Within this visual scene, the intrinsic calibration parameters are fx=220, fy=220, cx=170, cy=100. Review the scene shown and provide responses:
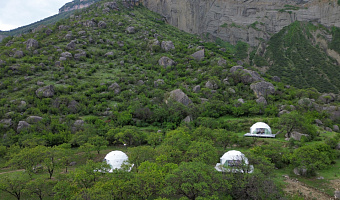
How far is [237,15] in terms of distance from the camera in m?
125

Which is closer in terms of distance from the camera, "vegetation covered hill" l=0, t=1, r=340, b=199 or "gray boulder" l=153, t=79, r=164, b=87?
"vegetation covered hill" l=0, t=1, r=340, b=199

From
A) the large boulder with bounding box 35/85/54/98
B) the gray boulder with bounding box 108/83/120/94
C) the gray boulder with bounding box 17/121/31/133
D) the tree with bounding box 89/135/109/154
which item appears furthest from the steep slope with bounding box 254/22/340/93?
the gray boulder with bounding box 17/121/31/133

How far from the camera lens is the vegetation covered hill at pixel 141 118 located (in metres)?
19.8

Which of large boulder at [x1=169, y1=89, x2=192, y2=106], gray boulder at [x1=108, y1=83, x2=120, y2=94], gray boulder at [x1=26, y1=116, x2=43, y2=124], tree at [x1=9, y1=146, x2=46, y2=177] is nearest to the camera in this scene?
tree at [x1=9, y1=146, x2=46, y2=177]

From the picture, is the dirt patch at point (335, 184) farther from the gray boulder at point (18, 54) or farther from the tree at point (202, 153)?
the gray boulder at point (18, 54)

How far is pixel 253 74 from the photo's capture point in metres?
60.8

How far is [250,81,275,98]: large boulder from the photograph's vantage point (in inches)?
2158

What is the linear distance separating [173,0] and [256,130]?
101 m

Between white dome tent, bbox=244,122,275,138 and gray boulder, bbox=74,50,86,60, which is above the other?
gray boulder, bbox=74,50,86,60

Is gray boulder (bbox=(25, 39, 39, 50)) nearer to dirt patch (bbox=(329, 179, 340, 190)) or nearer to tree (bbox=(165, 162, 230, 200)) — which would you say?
tree (bbox=(165, 162, 230, 200))

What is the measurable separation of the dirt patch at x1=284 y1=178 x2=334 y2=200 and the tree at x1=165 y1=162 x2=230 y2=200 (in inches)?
296

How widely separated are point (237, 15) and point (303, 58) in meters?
42.9

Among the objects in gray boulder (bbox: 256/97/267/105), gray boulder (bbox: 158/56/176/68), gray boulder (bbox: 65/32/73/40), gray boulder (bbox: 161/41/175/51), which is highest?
gray boulder (bbox: 65/32/73/40)

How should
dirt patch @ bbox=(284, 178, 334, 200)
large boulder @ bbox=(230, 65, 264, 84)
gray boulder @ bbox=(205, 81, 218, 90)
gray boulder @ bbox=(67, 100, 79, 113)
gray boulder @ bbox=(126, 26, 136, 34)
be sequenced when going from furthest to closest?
1. gray boulder @ bbox=(126, 26, 136, 34)
2. large boulder @ bbox=(230, 65, 264, 84)
3. gray boulder @ bbox=(205, 81, 218, 90)
4. gray boulder @ bbox=(67, 100, 79, 113)
5. dirt patch @ bbox=(284, 178, 334, 200)
